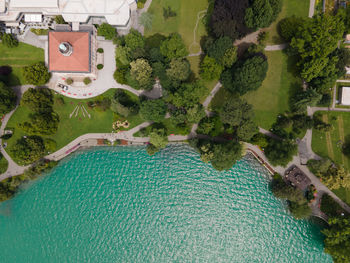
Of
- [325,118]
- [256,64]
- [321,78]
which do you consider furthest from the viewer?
[325,118]

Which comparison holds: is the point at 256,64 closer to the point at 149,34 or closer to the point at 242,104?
the point at 242,104

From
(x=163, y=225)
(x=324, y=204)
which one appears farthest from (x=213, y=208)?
(x=324, y=204)

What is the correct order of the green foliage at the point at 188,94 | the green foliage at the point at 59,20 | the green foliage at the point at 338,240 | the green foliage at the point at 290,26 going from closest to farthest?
the green foliage at the point at 338,240 < the green foliage at the point at 188,94 < the green foliage at the point at 290,26 < the green foliage at the point at 59,20

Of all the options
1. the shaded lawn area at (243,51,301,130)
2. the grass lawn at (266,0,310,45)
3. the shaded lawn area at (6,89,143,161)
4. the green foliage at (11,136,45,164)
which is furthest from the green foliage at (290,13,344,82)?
the green foliage at (11,136,45,164)

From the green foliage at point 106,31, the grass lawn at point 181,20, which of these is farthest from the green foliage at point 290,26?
the green foliage at point 106,31

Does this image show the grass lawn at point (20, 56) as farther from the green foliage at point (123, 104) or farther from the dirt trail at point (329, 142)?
the dirt trail at point (329, 142)

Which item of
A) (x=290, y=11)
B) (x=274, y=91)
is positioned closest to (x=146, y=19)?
(x=290, y=11)

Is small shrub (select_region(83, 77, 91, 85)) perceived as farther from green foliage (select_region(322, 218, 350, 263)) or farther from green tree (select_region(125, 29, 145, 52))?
green foliage (select_region(322, 218, 350, 263))
